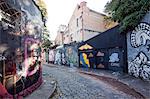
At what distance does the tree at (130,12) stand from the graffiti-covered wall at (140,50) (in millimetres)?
401

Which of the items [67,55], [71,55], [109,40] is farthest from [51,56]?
[109,40]

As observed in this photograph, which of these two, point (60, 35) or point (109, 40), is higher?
point (60, 35)

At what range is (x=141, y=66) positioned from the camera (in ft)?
49.2

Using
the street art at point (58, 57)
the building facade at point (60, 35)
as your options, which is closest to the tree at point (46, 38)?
the street art at point (58, 57)

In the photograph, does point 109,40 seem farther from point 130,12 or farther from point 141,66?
point 141,66

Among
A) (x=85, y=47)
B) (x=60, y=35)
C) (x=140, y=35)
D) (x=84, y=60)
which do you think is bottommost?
(x=84, y=60)

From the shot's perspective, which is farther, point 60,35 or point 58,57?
point 60,35

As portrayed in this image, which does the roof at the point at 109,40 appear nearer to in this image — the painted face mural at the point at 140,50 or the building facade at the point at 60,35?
the painted face mural at the point at 140,50

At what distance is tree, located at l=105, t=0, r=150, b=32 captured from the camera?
1460 cm

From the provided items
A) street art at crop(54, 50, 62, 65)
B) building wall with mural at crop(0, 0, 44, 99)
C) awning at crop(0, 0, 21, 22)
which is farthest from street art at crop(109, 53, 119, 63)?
street art at crop(54, 50, 62, 65)

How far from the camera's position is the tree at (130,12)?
14600mm

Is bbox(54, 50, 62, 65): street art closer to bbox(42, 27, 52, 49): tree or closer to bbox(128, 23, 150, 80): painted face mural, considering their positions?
bbox(42, 27, 52, 49): tree

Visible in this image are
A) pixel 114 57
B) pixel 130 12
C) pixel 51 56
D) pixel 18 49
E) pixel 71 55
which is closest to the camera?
pixel 18 49

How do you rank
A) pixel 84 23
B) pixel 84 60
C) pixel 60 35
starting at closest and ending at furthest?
pixel 84 60 < pixel 84 23 < pixel 60 35
